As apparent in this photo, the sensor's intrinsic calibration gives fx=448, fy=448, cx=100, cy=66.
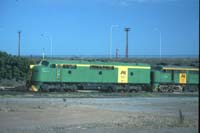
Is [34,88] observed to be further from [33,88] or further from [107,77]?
[107,77]

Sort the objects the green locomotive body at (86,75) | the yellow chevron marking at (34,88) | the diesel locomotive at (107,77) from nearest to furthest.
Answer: the yellow chevron marking at (34,88) < the green locomotive body at (86,75) < the diesel locomotive at (107,77)

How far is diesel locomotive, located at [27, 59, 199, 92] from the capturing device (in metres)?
45.9

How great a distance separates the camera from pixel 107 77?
1932 inches

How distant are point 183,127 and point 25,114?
8.05 meters

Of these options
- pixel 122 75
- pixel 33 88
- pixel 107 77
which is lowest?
pixel 33 88

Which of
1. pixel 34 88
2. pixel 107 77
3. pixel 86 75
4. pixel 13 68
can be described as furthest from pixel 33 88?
pixel 13 68

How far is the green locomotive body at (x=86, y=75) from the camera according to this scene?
150 ft

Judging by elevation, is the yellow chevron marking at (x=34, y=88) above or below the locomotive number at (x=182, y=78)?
below

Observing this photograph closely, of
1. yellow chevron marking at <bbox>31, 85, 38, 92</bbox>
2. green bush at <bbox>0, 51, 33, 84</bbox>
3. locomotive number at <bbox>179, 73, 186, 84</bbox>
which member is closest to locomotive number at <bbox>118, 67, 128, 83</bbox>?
locomotive number at <bbox>179, 73, 186, 84</bbox>

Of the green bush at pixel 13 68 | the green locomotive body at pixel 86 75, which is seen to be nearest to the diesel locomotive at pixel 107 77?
the green locomotive body at pixel 86 75

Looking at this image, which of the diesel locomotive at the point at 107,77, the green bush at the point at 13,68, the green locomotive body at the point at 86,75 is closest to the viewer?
the green locomotive body at the point at 86,75

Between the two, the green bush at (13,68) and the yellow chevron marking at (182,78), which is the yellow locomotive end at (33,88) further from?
the green bush at (13,68)

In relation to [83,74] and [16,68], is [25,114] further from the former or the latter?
[16,68]

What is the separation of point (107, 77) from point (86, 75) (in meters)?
2.67
